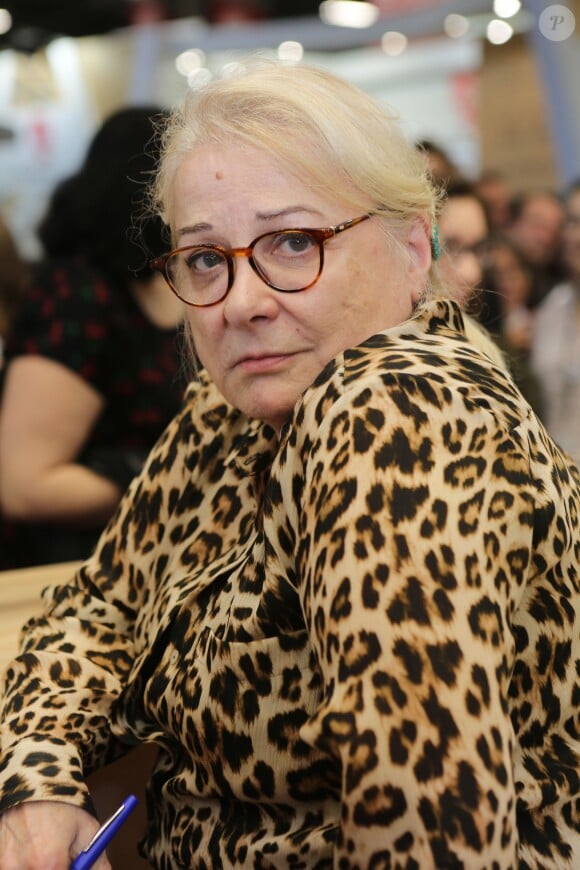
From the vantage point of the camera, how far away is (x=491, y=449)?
3.08 feet

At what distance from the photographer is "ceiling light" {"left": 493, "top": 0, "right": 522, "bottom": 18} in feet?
23.8

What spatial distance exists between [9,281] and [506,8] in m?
5.25

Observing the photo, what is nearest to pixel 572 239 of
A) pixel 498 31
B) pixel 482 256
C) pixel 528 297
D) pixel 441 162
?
pixel 482 256

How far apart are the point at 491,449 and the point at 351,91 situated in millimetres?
558

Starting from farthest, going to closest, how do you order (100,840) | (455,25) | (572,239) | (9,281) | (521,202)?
(455,25), (521,202), (572,239), (9,281), (100,840)

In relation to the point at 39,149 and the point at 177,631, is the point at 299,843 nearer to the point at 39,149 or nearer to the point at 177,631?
the point at 177,631

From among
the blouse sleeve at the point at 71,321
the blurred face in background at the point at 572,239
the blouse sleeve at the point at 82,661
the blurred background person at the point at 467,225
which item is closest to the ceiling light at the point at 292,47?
the blurred background person at the point at 467,225

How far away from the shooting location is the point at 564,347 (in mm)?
4074

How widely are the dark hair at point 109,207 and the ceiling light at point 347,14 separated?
519cm

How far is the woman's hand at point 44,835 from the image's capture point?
1.20m

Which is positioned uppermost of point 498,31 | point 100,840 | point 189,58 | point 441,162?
point 498,31

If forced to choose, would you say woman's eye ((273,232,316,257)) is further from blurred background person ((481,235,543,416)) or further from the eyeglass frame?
blurred background person ((481,235,543,416))

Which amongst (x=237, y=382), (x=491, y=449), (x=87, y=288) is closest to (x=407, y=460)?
(x=491, y=449)

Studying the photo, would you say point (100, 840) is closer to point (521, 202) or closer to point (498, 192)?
point (521, 202)
